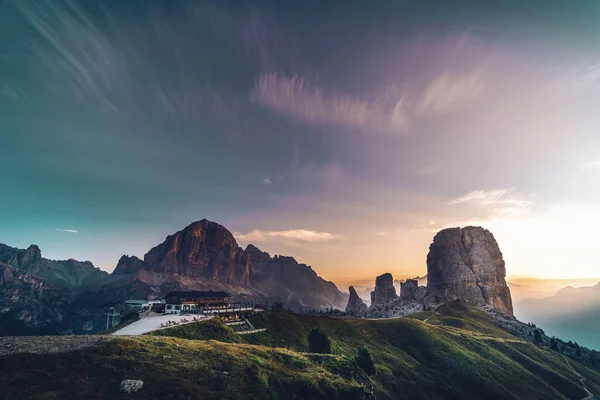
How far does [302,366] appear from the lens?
53.3 metres

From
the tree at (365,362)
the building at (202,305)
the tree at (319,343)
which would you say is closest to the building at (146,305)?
the building at (202,305)

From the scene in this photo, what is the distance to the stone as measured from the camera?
32.1 metres

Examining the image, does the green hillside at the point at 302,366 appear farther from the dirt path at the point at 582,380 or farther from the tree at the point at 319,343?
the tree at the point at 319,343

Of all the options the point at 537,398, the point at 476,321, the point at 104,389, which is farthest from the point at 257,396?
the point at 476,321

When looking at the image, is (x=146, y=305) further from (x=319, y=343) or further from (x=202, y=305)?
(x=319, y=343)

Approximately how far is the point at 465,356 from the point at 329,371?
69.6m

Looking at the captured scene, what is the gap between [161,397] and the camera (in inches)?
1287

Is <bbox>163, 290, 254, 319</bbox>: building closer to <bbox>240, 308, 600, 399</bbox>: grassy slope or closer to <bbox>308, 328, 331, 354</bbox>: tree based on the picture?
<bbox>240, 308, 600, 399</bbox>: grassy slope

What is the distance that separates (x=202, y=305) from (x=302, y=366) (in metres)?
86.8

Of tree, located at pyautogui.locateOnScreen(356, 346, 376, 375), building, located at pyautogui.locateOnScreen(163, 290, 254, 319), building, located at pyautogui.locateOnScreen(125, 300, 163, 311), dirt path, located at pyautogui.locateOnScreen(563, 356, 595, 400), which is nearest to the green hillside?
dirt path, located at pyautogui.locateOnScreen(563, 356, 595, 400)

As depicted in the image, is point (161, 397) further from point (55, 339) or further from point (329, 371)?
point (329, 371)

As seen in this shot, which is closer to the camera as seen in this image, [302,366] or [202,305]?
[302,366]

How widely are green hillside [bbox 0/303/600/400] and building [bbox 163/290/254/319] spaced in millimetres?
14289

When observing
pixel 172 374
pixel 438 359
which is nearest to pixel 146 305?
pixel 172 374
